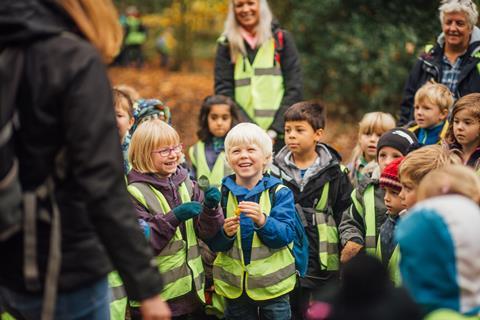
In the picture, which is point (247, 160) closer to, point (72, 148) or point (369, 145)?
point (369, 145)

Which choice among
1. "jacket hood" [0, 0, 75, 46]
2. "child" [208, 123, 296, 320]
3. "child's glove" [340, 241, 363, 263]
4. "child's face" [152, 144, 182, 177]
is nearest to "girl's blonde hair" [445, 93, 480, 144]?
"child's glove" [340, 241, 363, 263]

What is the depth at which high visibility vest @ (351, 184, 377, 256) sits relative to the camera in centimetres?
494

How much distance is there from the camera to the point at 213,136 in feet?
21.1

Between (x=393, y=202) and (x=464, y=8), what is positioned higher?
(x=464, y=8)

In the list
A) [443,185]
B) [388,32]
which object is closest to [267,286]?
[443,185]

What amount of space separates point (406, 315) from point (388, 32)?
28.2ft

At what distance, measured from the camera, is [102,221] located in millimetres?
2686

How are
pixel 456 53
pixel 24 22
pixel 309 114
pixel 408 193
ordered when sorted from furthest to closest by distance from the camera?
pixel 456 53 → pixel 309 114 → pixel 408 193 → pixel 24 22

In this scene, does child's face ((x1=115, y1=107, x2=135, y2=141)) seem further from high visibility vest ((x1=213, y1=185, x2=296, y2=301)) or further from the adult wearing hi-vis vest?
the adult wearing hi-vis vest

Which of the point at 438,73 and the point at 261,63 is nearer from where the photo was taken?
the point at 438,73

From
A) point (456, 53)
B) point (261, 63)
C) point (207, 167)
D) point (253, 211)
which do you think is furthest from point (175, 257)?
point (456, 53)

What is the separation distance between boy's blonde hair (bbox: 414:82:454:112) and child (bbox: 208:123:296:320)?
5.89ft

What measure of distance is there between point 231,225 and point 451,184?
1779 mm

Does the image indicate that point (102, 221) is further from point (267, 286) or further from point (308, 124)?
point (308, 124)
